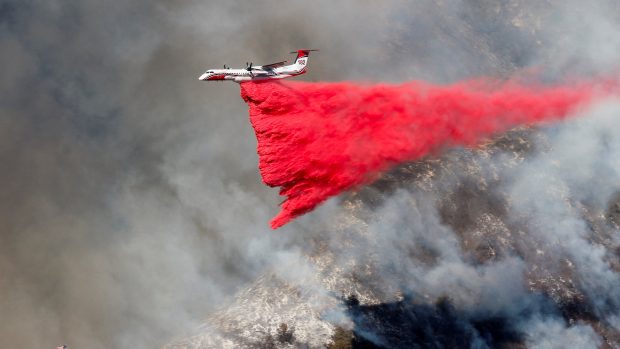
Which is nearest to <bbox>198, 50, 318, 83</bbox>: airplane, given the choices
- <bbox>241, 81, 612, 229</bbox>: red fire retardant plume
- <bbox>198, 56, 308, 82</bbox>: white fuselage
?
<bbox>198, 56, 308, 82</bbox>: white fuselage

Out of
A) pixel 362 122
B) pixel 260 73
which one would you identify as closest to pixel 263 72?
pixel 260 73

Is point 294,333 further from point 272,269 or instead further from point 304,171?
point 304,171

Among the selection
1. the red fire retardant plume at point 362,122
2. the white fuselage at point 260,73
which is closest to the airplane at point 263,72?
the white fuselage at point 260,73

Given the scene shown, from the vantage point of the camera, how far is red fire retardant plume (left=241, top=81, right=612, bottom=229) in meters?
53.3

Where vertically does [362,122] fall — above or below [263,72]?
below

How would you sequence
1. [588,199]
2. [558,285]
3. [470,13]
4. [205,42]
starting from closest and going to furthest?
[558,285]
[588,199]
[205,42]
[470,13]

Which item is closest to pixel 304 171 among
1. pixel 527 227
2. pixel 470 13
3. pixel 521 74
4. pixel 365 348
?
pixel 365 348

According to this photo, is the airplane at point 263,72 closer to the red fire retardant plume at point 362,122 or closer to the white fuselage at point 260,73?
the white fuselage at point 260,73

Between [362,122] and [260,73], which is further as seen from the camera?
[362,122]

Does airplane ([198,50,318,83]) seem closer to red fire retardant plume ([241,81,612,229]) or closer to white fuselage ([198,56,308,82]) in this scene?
white fuselage ([198,56,308,82])

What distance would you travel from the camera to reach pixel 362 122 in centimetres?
6062

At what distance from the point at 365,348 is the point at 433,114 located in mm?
27085

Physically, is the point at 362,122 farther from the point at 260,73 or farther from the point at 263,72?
the point at 260,73

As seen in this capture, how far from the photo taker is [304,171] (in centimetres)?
5491
